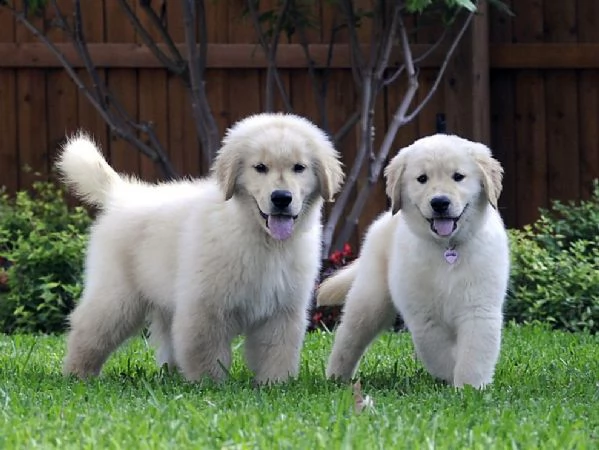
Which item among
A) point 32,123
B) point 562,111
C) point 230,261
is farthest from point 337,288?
point 32,123

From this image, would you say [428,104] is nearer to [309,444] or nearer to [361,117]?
[361,117]

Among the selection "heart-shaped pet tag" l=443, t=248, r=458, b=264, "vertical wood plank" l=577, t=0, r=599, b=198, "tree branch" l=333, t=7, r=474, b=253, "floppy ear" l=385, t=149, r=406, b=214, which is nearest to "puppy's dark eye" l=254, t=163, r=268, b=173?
"floppy ear" l=385, t=149, r=406, b=214

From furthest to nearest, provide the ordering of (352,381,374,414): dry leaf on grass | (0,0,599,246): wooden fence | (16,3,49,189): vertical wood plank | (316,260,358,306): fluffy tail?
(16,3,49,189): vertical wood plank, (0,0,599,246): wooden fence, (316,260,358,306): fluffy tail, (352,381,374,414): dry leaf on grass

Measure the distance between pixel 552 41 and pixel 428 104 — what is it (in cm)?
106

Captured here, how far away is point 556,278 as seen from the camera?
8805 millimetres

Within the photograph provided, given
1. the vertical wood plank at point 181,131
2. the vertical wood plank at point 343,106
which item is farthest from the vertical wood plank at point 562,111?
the vertical wood plank at point 181,131

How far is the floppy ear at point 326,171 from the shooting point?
5531 millimetres

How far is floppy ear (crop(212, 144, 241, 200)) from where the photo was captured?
5.50m

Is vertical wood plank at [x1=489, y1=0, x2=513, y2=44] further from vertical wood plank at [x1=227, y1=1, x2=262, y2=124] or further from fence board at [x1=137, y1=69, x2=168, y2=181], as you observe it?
fence board at [x1=137, y1=69, x2=168, y2=181]

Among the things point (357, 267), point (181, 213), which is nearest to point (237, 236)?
point (181, 213)

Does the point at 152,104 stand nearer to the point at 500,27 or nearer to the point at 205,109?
the point at 205,109

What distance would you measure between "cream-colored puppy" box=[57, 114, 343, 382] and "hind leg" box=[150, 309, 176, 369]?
94 mm

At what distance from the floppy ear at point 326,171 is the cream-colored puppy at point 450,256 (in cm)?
26

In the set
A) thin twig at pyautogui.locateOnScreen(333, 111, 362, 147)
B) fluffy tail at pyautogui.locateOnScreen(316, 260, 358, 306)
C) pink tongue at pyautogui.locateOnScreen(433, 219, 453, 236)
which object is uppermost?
thin twig at pyautogui.locateOnScreen(333, 111, 362, 147)
